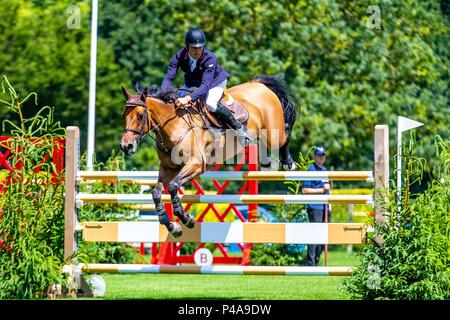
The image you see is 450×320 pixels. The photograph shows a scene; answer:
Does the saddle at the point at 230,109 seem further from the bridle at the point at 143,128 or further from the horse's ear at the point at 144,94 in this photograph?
the horse's ear at the point at 144,94

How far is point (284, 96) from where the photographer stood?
37.2 feet

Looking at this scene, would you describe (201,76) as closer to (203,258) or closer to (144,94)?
(144,94)

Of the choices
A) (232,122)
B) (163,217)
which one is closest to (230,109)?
(232,122)

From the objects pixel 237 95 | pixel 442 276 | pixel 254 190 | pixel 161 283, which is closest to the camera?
pixel 442 276

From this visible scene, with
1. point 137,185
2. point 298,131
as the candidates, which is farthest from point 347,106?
point 137,185

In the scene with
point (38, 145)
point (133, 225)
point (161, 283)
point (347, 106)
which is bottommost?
point (161, 283)

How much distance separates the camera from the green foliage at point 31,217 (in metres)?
9.39

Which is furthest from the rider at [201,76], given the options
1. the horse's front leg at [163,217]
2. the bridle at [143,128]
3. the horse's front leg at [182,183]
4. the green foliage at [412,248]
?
the green foliage at [412,248]

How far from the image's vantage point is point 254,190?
13.8 meters

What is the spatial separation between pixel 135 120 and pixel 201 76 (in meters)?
0.99

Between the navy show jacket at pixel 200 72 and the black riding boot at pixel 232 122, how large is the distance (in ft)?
0.75

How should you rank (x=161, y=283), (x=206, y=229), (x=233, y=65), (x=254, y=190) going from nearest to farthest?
1. (x=206, y=229)
2. (x=161, y=283)
3. (x=254, y=190)
4. (x=233, y=65)
